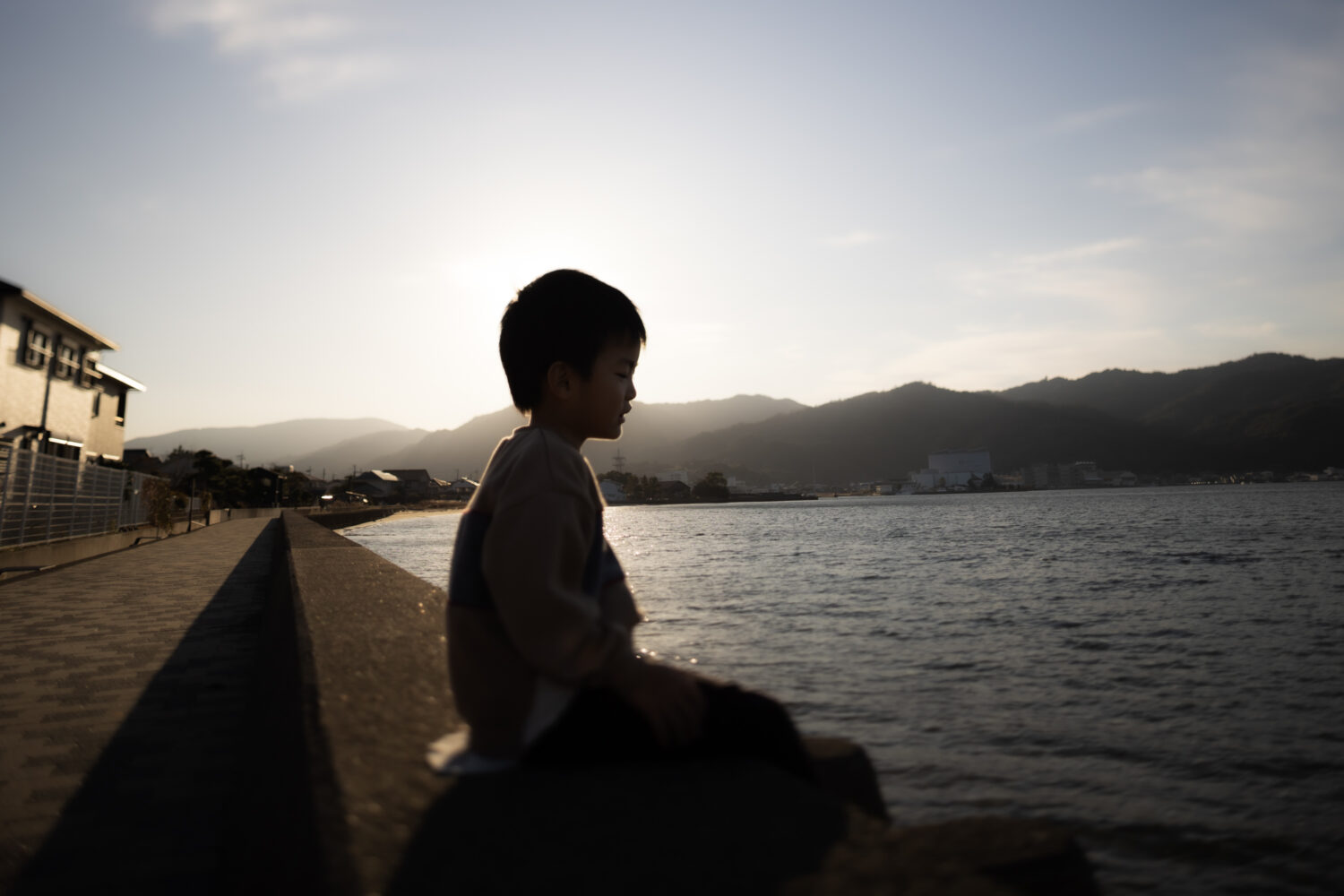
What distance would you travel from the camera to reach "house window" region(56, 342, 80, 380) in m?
21.7

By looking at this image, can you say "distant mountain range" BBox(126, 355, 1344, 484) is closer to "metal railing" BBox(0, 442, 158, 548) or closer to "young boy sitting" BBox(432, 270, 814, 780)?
"metal railing" BBox(0, 442, 158, 548)

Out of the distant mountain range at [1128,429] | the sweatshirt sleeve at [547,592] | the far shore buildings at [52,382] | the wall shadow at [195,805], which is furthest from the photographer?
the distant mountain range at [1128,429]

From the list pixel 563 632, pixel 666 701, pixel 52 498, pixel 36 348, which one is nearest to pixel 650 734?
pixel 666 701

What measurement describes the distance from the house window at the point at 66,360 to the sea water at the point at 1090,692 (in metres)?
14.5

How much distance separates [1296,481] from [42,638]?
17426cm

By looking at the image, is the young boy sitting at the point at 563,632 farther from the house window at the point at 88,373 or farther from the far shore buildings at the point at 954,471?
the far shore buildings at the point at 954,471

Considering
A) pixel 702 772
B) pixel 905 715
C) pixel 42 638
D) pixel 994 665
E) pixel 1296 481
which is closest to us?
pixel 702 772

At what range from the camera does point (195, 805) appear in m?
2.55

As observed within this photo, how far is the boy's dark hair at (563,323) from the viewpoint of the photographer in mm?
1790

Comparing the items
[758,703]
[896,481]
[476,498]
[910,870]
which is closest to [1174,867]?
[758,703]

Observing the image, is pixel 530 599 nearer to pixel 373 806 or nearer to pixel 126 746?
pixel 373 806

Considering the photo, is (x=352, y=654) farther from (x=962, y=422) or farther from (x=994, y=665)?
(x=962, y=422)

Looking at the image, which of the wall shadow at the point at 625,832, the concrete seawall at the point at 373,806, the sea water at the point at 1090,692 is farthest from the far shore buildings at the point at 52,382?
the wall shadow at the point at 625,832

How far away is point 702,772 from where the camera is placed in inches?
56.1
